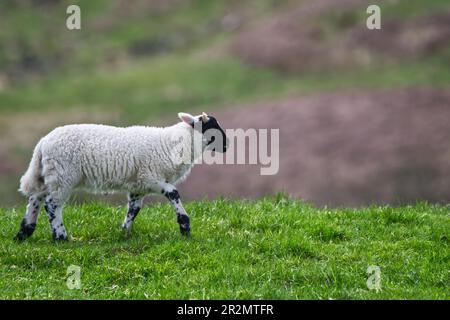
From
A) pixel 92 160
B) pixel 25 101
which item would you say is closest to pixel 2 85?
pixel 25 101

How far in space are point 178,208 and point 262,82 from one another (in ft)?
159

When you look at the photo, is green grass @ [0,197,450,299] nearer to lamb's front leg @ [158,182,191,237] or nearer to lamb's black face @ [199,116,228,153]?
lamb's front leg @ [158,182,191,237]

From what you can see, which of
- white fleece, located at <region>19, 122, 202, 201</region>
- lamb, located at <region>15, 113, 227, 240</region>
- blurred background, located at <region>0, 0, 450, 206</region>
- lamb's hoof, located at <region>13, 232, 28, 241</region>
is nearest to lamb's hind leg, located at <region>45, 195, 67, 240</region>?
lamb, located at <region>15, 113, 227, 240</region>

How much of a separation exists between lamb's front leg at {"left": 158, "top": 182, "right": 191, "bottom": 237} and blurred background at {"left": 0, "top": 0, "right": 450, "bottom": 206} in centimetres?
2671

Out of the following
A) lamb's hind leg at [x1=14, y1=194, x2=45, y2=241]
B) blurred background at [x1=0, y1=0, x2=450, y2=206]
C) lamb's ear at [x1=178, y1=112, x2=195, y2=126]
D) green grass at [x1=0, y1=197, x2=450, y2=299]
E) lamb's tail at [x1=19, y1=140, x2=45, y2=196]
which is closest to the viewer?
green grass at [x1=0, y1=197, x2=450, y2=299]

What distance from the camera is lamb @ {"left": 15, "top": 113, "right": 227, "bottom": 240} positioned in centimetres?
1362

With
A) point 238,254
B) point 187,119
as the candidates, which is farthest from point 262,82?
point 238,254

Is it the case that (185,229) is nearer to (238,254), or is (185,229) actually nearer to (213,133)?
(238,254)

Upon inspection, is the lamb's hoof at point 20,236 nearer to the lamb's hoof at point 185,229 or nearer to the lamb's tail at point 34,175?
the lamb's tail at point 34,175

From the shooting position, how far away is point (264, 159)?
47.0m

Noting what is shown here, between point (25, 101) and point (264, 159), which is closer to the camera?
point (264, 159)

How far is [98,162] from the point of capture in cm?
1379
